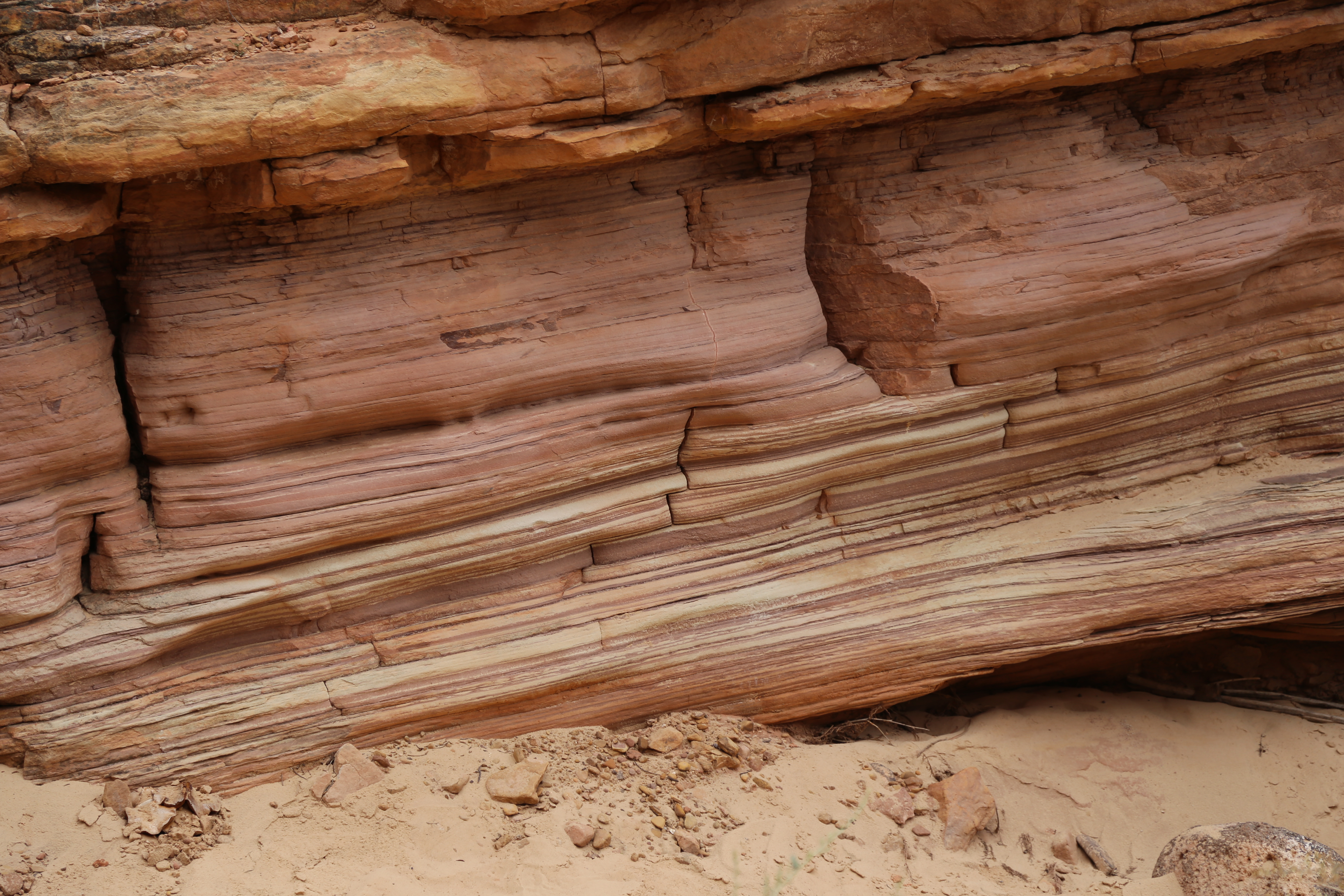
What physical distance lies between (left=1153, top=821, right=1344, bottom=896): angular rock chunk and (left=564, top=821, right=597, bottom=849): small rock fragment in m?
2.37

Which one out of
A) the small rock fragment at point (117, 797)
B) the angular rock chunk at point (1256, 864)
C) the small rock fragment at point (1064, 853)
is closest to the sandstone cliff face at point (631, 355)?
the small rock fragment at point (117, 797)

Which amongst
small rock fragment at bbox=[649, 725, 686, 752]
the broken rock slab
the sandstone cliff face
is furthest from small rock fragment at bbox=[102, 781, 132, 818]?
small rock fragment at bbox=[649, 725, 686, 752]

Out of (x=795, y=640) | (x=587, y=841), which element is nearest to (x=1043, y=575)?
(x=795, y=640)

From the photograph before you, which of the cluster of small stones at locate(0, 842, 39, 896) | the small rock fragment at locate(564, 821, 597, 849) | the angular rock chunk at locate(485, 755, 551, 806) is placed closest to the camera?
the cluster of small stones at locate(0, 842, 39, 896)

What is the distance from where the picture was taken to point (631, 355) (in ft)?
15.5

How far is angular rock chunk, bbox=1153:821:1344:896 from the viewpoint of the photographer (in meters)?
3.97

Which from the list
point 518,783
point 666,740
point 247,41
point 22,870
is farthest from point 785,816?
point 247,41

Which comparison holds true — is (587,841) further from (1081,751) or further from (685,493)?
(1081,751)

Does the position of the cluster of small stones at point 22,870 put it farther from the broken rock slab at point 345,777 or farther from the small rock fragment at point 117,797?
the broken rock slab at point 345,777

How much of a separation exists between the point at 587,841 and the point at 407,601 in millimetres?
1310

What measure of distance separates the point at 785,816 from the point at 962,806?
833 mm

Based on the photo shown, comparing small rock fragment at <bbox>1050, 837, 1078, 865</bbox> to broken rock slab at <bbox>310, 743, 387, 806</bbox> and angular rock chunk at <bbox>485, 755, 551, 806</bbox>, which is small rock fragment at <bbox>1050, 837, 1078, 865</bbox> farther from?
broken rock slab at <bbox>310, 743, 387, 806</bbox>

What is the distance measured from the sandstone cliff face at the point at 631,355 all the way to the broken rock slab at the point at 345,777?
0.14 m

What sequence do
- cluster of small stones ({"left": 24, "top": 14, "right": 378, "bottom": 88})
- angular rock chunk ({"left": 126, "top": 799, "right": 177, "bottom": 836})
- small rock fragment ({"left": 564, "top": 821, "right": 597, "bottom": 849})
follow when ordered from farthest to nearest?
small rock fragment ({"left": 564, "top": 821, "right": 597, "bottom": 849}), angular rock chunk ({"left": 126, "top": 799, "right": 177, "bottom": 836}), cluster of small stones ({"left": 24, "top": 14, "right": 378, "bottom": 88})
